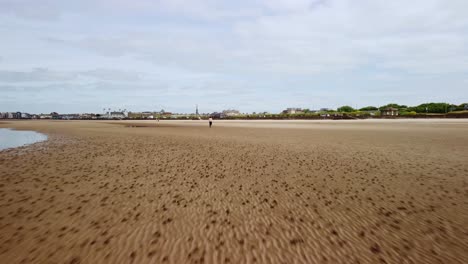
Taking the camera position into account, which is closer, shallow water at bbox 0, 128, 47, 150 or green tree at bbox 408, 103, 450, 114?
shallow water at bbox 0, 128, 47, 150

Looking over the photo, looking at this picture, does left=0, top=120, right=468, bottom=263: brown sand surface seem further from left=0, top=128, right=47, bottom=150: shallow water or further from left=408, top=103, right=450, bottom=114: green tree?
left=408, top=103, right=450, bottom=114: green tree

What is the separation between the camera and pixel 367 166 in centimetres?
1218

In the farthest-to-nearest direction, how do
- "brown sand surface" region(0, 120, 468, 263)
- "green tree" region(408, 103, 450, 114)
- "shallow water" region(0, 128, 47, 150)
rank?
"green tree" region(408, 103, 450, 114) → "shallow water" region(0, 128, 47, 150) → "brown sand surface" region(0, 120, 468, 263)

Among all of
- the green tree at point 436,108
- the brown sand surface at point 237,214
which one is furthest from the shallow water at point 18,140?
the green tree at point 436,108

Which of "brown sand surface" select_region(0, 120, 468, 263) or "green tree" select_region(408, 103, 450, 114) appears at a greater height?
"green tree" select_region(408, 103, 450, 114)

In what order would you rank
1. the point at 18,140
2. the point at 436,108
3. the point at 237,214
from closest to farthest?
the point at 237,214 → the point at 18,140 → the point at 436,108

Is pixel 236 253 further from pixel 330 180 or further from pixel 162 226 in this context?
pixel 330 180

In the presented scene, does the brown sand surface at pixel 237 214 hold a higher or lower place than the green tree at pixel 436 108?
lower

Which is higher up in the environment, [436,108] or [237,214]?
[436,108]

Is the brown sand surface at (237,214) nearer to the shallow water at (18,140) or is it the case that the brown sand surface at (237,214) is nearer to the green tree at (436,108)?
the shallow water at (18,140)

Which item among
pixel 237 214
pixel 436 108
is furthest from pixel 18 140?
pixel 436 108

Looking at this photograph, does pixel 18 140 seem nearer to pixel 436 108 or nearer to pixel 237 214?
pixel 237 214

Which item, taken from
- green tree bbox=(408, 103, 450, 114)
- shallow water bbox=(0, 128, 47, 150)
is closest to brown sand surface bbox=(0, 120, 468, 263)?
shallow water bbox=(0, 128, 47, 150)

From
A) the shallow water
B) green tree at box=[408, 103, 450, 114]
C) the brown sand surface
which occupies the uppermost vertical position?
green tree at box=[408, 103, 450, 114]
